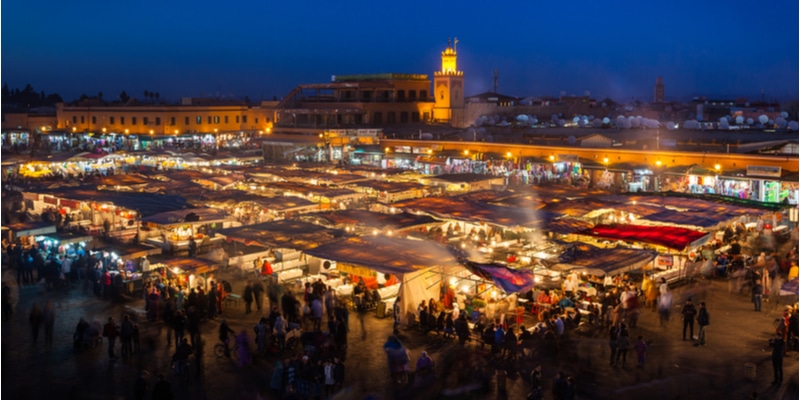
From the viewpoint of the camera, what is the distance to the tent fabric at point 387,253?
1104 cm

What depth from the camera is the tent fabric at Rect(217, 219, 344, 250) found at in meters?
13.0

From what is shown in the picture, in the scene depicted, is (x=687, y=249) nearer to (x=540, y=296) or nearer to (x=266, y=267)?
(x=540, y=296)

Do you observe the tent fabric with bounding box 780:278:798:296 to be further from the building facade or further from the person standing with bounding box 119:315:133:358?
the building facade

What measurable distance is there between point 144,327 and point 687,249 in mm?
8911

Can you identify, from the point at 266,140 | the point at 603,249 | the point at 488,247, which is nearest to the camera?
the point at 603,249

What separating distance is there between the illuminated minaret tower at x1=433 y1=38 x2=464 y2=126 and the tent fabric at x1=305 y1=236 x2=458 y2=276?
117 ft

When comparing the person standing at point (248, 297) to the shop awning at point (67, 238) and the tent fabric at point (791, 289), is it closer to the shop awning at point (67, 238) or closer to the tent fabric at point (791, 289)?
the shop awning at point (67, 238)

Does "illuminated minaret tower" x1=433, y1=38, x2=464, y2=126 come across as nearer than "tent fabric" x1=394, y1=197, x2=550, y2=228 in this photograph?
No

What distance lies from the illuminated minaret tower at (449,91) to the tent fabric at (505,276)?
37442 mm

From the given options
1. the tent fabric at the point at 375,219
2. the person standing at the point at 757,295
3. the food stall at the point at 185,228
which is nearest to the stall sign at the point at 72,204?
the food stall at the point at 185,228

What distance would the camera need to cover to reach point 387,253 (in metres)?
11.7

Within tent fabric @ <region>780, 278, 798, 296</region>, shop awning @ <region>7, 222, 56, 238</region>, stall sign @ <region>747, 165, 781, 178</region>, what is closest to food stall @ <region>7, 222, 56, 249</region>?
shop awning @ <region>7, 222, 56, 238</region>

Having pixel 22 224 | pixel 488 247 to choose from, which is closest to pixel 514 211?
pixel 488 247

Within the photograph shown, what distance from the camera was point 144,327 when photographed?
1086 centimetres
